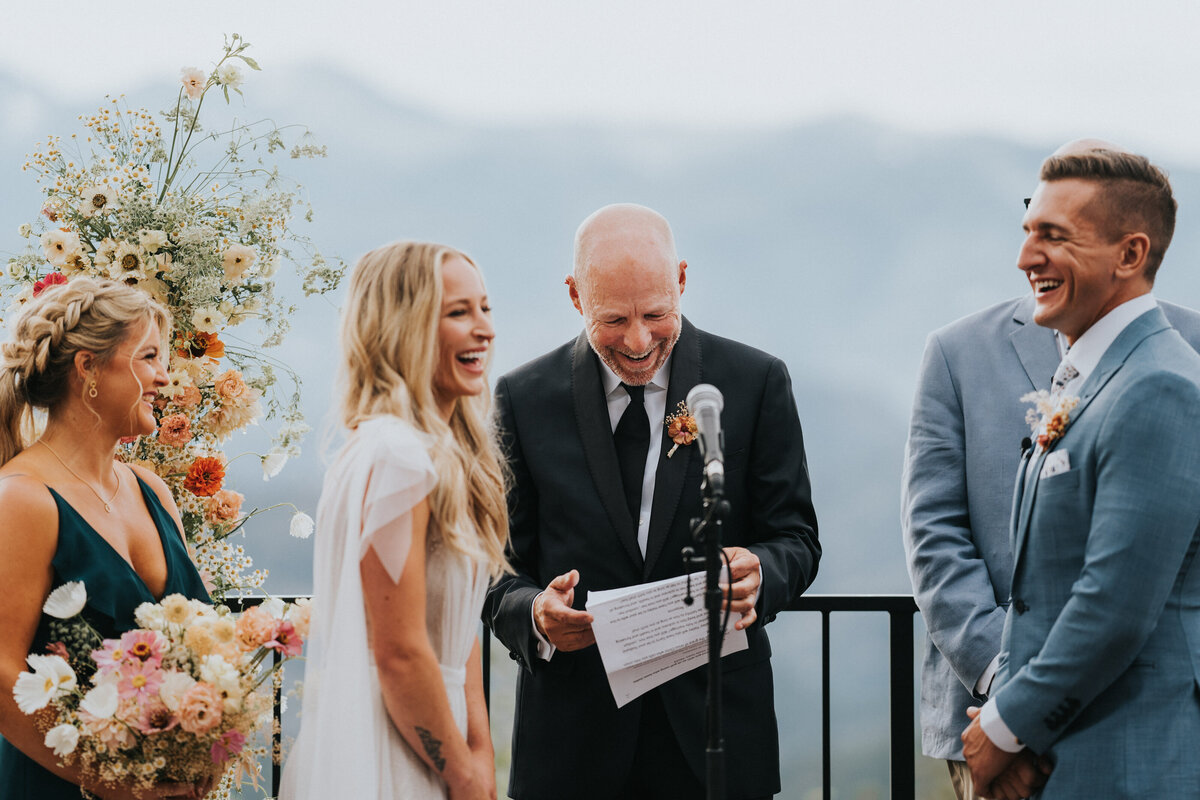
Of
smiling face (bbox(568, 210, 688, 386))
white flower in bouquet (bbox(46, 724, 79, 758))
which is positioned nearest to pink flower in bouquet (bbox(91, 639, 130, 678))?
white flower in bouquet (bbox(46, 724, 79, 758))

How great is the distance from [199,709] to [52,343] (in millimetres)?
849

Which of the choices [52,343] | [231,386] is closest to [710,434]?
[52,343]

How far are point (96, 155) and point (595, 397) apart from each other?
5.22 ft

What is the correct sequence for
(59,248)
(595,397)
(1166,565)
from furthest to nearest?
(59,248), (595,397), (1166,565)

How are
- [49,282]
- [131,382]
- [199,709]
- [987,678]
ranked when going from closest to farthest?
[199,709] < [131,382] < [987,678] < [49,282]

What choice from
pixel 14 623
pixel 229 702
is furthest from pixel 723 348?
pixel 14 623

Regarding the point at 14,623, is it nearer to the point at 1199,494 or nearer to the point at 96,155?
the point at 96,155

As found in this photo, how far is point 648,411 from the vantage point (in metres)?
2.53

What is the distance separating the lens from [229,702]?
1.85 metres

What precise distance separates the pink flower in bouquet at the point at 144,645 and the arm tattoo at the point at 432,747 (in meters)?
0.53

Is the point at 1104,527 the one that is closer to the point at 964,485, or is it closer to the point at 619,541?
the point at 964,485

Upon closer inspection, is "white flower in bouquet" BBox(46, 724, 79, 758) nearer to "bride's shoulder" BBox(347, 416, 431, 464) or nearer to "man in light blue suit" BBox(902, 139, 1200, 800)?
"bride's shoulder" BBox(347, 416, 431, 464)

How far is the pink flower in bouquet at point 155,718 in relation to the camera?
72.0 inches

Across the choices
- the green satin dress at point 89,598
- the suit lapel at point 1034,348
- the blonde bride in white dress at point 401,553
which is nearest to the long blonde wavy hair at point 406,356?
the blonde bride in white dress at point 401,553
